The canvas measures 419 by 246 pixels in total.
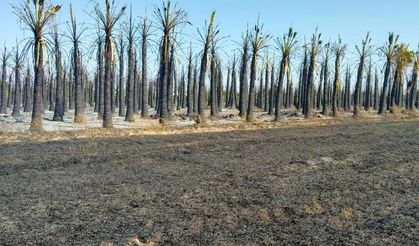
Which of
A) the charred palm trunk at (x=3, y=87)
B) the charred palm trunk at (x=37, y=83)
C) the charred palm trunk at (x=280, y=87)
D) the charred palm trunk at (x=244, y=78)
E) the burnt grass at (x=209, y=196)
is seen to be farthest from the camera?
the charred palm trunk at (x=3, y=87)

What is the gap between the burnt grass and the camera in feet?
21.1

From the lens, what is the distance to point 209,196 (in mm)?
8641

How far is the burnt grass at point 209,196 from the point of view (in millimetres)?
6427

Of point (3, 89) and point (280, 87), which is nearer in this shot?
point (280, 87)

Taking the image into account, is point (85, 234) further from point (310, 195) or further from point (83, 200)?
point (310, 195)

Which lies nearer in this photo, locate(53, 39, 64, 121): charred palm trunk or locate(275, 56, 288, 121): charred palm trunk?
locate(53, 39, 64, 121): charred palm trunk

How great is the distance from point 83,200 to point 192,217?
2.28 meters

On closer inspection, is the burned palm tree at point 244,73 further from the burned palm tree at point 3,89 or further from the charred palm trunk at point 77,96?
the burned palm tree at point 3,89

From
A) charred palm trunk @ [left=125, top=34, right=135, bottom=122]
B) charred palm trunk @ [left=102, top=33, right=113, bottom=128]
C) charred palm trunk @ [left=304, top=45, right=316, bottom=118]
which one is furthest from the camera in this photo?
charred palm trunk @ [left=304, top=45, right=316, bottom=118]

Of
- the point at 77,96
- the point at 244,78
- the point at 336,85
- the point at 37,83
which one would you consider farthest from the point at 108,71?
the point at 336,85

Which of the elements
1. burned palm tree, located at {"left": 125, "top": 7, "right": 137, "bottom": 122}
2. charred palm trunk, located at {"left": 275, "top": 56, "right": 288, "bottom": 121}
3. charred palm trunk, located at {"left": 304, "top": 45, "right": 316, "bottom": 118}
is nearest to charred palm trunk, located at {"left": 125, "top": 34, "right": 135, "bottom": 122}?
burned palm tree, located at {"left": 125, "top": 7, "right": 137, "bottom": 122}

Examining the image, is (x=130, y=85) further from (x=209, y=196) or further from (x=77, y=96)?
(x=209, y=196)

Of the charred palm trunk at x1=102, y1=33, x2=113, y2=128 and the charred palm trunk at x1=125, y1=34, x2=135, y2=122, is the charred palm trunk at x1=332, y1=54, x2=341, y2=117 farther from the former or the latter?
the charred palm trunk at x1=102, y1=33, x2=113, y2=128

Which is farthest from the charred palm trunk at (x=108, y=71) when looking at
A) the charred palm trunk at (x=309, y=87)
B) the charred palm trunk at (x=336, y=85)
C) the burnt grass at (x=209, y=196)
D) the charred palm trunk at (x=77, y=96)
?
the charred palm trunk at (x=336, y=85)
